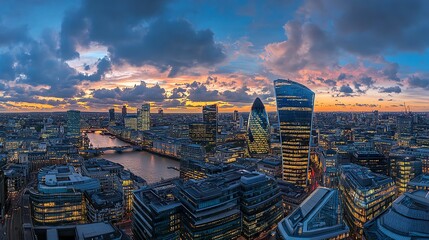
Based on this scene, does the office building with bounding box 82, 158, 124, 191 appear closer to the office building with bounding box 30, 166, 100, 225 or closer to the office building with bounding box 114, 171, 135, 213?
the office building with bounding box 114, 171, 135, 213

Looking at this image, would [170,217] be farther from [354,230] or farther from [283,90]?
[283,90]

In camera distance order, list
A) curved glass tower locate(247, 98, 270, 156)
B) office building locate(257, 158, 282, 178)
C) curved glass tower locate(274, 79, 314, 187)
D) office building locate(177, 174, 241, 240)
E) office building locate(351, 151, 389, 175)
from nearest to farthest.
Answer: office building locate(177, 174, 241, 240)
curved glass tower locate(274, 79, 314, 187)
office building locate(351, 151, 389, 175)
office building locate(257, 158, 282, 178)
curved glass tower locate(247, 98, 270, 156)

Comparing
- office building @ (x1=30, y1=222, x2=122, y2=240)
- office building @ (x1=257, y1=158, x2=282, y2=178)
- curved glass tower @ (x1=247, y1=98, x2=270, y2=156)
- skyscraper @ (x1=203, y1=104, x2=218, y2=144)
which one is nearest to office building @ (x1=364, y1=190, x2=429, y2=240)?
office building @ (x1=30, y1=222, x2=122, y2=240)

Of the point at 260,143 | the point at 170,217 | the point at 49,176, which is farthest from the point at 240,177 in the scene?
the point at 260,143

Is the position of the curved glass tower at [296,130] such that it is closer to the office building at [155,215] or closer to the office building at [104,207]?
the office building at [155,215]

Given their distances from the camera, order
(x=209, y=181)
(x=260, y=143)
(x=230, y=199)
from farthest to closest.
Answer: (x=260, y=143)
(x=209, y=181)
(x=230, y=199)

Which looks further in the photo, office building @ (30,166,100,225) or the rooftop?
office building @ (30,166,100,225)

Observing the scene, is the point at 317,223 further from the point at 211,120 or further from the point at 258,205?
the point at 211,120

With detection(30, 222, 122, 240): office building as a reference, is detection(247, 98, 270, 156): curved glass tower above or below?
above
